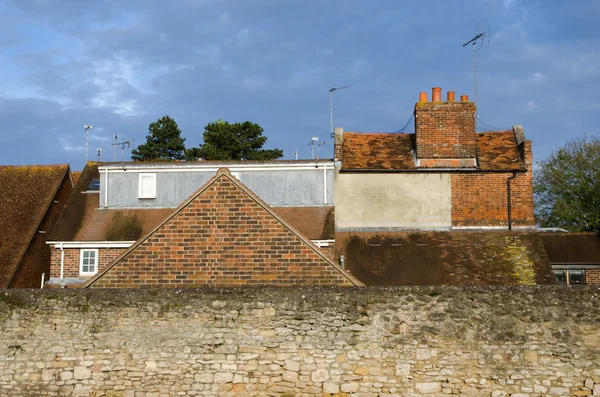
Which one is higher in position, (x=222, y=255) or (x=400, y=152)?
(x=400, y=152)

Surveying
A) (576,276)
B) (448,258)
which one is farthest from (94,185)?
(576,276)

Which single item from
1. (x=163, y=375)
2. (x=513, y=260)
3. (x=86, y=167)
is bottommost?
(x=163, y=375)

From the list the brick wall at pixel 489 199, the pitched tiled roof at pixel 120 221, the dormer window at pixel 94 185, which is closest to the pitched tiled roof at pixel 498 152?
the brick wall at pixel 489 199

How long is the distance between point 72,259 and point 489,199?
48.2ft

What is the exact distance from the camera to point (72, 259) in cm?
2423

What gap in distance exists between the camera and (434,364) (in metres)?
9.80

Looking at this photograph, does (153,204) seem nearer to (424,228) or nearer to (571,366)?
(424,228)

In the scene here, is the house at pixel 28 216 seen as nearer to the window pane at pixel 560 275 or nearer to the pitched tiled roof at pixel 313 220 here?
the pitched tiled roof at pixel 313 220

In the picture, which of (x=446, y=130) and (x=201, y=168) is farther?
(x=201, y=168)

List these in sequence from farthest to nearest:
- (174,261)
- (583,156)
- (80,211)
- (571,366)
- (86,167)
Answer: (583,156)
(86,167)
(80,211)
(174,261)
(571,366)

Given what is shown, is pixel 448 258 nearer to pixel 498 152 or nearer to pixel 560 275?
pixel 498 152

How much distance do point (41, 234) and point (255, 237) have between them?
17.2 meters

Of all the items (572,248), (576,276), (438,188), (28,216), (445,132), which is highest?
(445,132)

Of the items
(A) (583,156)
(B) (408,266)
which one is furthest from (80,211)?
(A) (583,156)
